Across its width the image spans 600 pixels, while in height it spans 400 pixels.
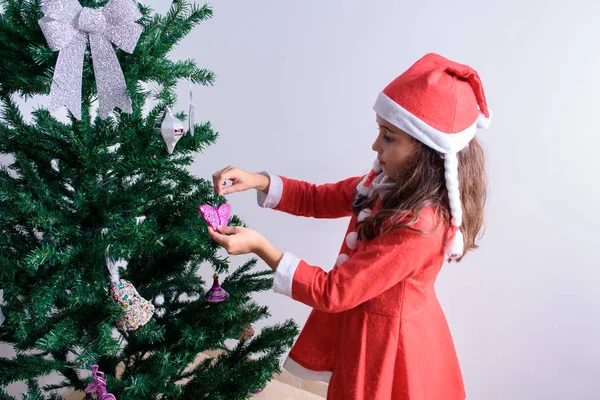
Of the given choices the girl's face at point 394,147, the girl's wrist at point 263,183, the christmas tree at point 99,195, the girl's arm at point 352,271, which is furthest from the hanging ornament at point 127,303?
the girl's face at point 394,147

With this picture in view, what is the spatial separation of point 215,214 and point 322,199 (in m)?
0.42

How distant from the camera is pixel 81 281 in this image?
0.76 meters

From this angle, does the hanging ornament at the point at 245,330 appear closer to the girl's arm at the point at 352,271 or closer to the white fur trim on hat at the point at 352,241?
the girl's arm at the point at 352,271

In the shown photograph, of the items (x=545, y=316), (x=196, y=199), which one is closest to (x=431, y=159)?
(x=196, y=199)

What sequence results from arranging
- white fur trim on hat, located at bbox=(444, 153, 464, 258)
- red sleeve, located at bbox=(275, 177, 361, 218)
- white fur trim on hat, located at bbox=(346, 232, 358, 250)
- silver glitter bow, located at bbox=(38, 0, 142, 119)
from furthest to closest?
1. red sleeve, located at bbox=(275, 177, 361, 218)
2. white fur trim on hat, located at bbox=(346, 232, 358, 250)
3. white fur trim on hat, located at bbox=(444, 153, 464, 258)
4. silver glitter bow, located at bbox=(38, 0, 142, 119)

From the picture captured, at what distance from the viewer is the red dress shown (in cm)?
90

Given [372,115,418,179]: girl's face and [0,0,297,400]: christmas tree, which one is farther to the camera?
[372,115,418,179]: girl's face

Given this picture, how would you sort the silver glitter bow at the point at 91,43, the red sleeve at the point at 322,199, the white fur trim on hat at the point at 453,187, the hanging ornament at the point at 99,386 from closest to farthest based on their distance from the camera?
the silver glitter bow at the point at 91,43 → the hanging ornament at the point at 99,386 → the white fur trim on hat at the point at 453,187 → the red sleeve at the point at 322,199

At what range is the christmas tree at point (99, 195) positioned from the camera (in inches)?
28.0

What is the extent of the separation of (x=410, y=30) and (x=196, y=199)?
0.85 m

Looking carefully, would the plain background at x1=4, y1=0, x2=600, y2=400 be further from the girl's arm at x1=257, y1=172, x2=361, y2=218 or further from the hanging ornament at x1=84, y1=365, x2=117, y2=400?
the hanging ornament at x1=84, y1=365, x2=117, y2=400

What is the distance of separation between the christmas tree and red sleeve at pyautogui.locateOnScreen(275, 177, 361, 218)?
1.11 feet

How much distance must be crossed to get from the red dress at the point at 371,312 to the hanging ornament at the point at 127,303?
0.78 feet

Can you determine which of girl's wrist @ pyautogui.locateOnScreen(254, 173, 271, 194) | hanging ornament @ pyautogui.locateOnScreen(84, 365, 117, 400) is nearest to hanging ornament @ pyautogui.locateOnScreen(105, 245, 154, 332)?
hanging ornament @ pyautogui.locateOnScreen(84, 365, 117, 400)
